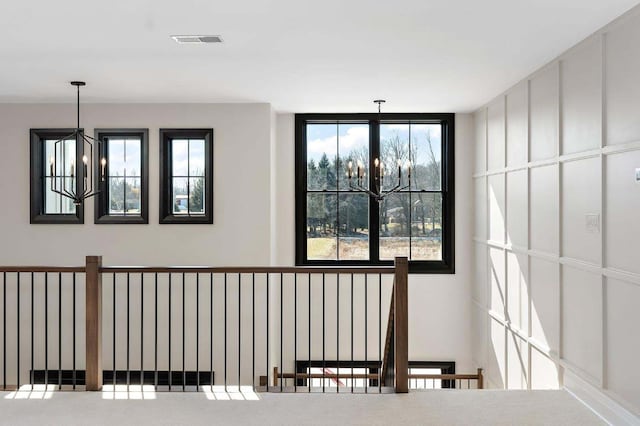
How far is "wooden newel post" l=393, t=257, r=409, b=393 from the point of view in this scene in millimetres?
4020

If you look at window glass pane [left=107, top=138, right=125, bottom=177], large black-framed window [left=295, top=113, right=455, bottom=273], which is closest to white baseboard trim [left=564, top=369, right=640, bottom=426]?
large black-framed window [left=295, top=113, right=455, bottom=273]

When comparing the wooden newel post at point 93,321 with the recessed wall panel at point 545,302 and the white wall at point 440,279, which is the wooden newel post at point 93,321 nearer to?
the white wall at point 440,279

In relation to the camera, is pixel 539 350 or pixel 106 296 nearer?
pixel 539 350

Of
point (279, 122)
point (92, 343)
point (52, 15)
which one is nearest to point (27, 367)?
point (92, 343)

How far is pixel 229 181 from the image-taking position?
6.33 m

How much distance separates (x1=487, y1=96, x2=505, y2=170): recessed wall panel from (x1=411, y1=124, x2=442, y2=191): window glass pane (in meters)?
0.91

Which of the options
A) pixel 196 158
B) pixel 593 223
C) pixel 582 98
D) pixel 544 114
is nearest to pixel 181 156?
pixel 196 158

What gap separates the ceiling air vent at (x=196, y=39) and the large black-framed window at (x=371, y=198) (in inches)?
126

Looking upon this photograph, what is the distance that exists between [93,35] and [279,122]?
3.38 metres

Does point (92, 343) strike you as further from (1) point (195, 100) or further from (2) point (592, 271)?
(2) point (592, 271)

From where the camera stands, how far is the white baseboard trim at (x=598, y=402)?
3477 millimetres

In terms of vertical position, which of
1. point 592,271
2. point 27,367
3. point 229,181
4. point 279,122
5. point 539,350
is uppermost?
point 279,122

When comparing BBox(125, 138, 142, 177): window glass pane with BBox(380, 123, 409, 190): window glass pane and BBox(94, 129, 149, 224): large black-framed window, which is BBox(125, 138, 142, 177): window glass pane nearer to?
BBox(94, 129, 149, 224): large black-framed window

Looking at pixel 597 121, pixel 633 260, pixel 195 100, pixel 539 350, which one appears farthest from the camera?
pixel 195 100
